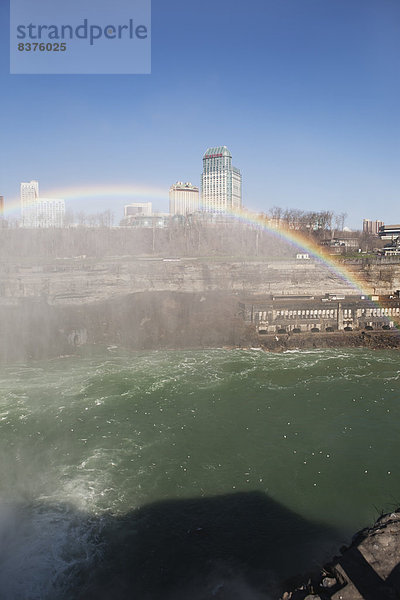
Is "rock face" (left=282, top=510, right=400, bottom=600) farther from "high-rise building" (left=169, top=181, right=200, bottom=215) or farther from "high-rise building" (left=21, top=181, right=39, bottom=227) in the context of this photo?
"high-rise building" (left=169, top=181, right=200, bottom=215)

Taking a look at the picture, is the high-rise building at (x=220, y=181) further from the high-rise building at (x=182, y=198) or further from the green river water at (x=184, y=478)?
the green river water at (x=184, y=478)

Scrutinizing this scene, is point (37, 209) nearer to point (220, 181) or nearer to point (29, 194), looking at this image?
point (29, 194)

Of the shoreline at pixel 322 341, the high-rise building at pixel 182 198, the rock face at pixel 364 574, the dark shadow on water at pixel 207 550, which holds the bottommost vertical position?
the dark shadow on water at pixel 207 550

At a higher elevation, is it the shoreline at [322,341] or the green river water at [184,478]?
the shoreline at [322,341]

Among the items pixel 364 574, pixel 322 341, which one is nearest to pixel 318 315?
pixel 322 341

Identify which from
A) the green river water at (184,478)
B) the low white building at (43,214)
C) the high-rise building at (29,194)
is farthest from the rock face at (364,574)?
the high-rise building at (29,194)

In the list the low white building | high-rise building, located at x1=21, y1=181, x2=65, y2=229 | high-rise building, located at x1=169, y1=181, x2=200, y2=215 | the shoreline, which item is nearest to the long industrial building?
the shoreline

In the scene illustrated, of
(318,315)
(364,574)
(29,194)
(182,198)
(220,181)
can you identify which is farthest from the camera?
(220,181)
